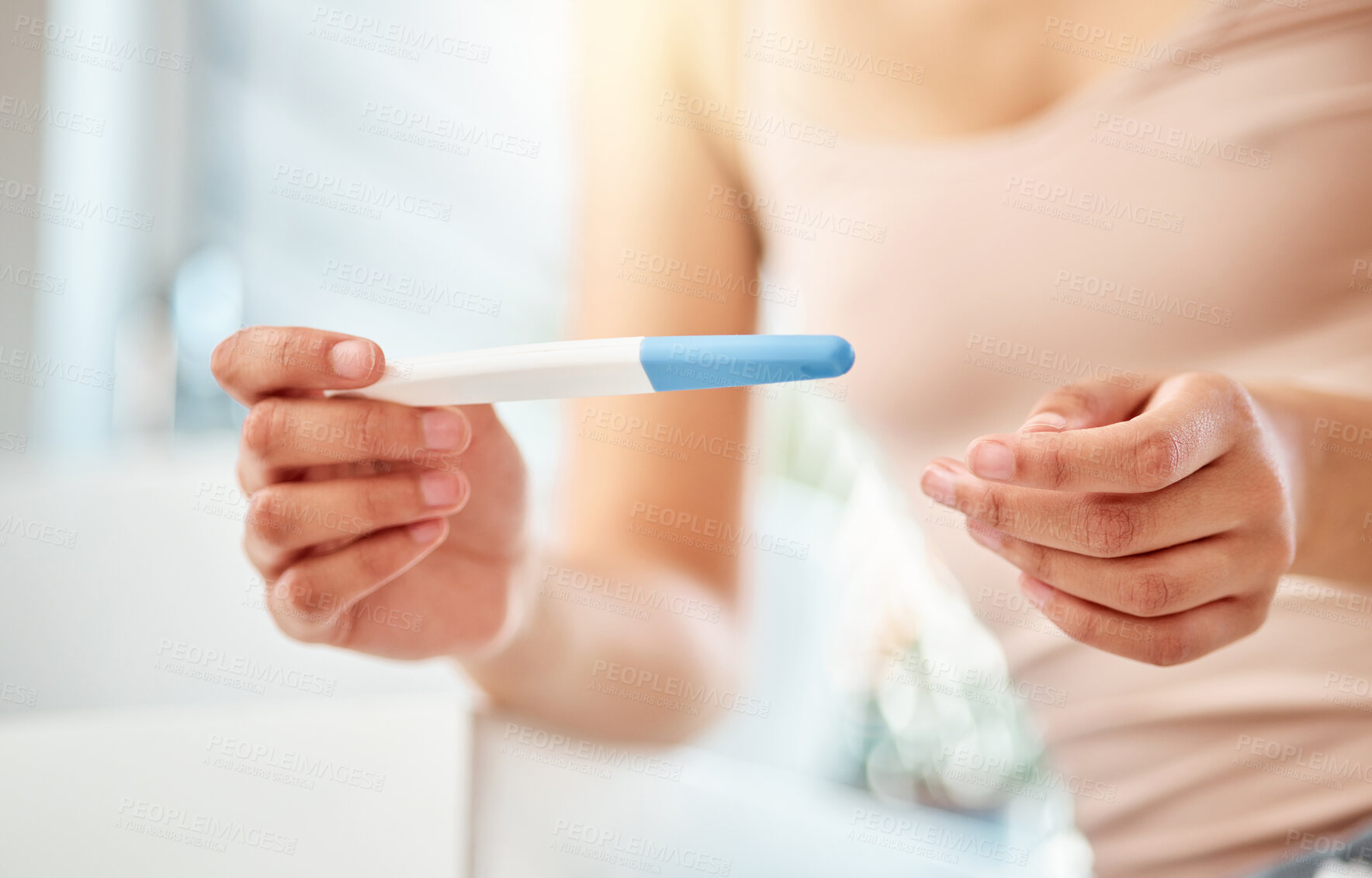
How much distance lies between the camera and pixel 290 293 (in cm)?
107

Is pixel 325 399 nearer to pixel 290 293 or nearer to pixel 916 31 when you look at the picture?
pixel 916 31

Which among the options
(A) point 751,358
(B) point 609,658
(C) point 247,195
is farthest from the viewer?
(C) point 247,195

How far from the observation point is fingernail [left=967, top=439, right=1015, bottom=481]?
210 millimetres

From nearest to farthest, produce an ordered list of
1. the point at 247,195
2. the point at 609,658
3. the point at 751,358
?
the point at 751,358 → the point at 609,658 → the point at 247,195

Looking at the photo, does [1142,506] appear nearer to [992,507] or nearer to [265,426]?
[992,507]

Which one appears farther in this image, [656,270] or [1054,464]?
[656,270]

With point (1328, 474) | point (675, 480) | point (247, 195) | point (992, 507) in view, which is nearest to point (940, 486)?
point (992, 507)

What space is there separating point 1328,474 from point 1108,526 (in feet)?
0.33

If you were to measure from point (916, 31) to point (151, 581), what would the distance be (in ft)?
1.86

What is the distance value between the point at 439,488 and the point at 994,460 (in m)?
0.18

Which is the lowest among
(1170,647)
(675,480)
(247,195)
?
(1170,647)

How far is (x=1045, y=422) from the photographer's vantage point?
23 cm

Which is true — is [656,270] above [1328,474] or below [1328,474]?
above

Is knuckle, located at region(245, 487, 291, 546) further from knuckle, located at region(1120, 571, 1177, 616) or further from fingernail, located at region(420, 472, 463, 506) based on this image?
knuckle, located at region(1120, 571, 1177, 616)
